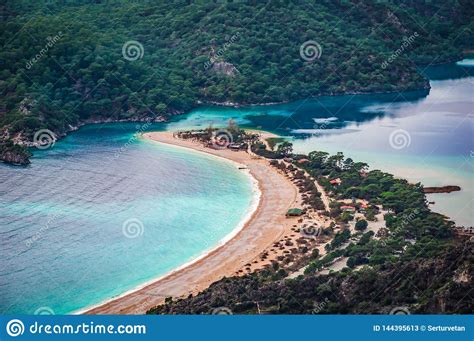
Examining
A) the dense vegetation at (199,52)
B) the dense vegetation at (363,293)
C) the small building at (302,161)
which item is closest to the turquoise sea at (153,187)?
the dense vegetation at (199,52)

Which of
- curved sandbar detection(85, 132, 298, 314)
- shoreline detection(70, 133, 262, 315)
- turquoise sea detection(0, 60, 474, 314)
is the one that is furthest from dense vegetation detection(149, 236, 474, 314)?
turquoise sea detection(0, 60, 474, 314)

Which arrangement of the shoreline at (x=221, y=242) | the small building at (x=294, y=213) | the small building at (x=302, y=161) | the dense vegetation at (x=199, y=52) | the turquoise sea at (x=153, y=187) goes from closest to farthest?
the shoreline at (x=221, y=242), the turquoise sea at (x=153, y=187), the small building at (x=294, y=213), the small building at (x=302, y=161), the dense vegetation at (x=199, y=52)

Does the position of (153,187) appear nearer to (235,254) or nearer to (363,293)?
(235,254)

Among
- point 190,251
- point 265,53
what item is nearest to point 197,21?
point 265,53

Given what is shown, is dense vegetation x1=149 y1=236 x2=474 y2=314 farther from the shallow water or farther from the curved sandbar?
the shallow water

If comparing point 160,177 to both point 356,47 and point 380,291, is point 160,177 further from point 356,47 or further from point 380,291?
point 356,47

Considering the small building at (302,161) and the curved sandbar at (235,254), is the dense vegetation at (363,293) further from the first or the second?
the small building at (302,161)
